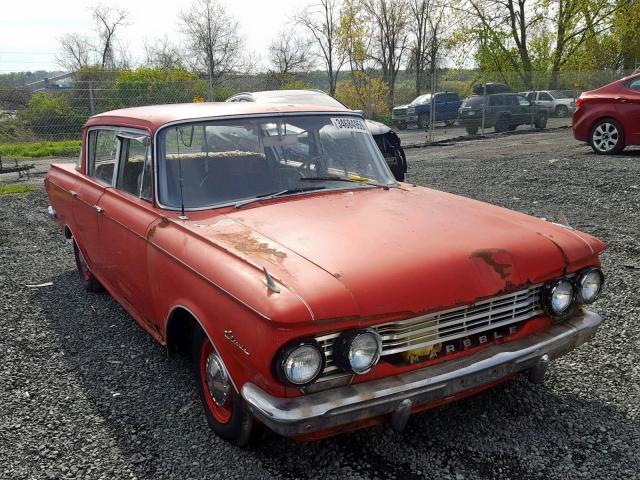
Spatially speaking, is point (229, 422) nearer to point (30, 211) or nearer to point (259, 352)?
point (259, 352)

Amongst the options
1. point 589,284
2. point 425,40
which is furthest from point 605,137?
point 425,40

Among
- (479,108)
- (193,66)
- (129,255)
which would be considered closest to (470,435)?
(129,255)

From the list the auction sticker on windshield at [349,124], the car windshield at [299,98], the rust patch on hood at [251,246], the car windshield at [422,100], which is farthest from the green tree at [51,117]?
the car windshield at [422,100]

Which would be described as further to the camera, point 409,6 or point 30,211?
point 409,6

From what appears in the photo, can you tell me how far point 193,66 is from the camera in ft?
119

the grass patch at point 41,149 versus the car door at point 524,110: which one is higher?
the car door at point 524,110

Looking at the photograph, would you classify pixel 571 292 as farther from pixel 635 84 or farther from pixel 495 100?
pixel 495 100

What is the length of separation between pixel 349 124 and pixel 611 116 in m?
8.61

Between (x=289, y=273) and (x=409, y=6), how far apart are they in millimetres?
38836

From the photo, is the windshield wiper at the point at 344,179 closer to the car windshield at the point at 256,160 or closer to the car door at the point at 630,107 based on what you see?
the car windshield at the point at 256,160

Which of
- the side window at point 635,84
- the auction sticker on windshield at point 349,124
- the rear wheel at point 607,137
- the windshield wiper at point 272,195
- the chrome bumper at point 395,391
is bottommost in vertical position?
the chrome bumper at point 395,391

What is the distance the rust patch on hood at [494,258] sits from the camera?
8.96 feet

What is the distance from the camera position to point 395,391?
243cm

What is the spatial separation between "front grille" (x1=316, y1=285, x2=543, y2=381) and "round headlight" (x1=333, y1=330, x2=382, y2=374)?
4 cm
